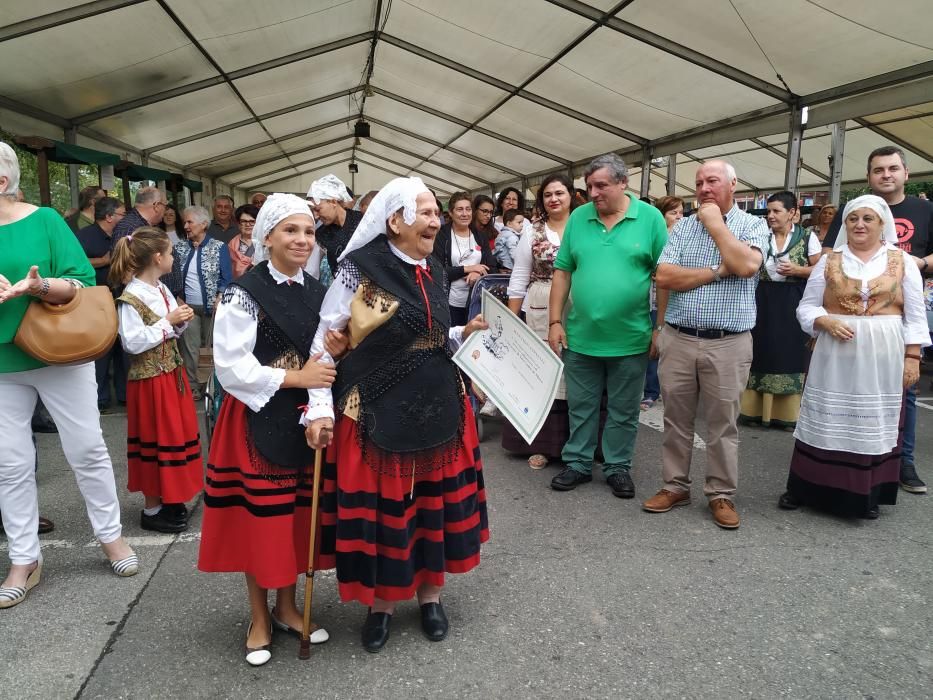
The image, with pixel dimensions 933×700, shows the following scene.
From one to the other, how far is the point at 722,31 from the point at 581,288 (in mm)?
4261

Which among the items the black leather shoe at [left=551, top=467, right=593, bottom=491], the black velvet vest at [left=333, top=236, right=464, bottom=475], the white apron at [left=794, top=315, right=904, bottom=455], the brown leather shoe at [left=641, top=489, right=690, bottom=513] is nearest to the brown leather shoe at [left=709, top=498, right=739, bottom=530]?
the brown leather shoe at [left=641, top=489, right=690, bottom=513]

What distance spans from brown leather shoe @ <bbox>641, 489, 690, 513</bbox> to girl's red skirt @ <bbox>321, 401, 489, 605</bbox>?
163cm


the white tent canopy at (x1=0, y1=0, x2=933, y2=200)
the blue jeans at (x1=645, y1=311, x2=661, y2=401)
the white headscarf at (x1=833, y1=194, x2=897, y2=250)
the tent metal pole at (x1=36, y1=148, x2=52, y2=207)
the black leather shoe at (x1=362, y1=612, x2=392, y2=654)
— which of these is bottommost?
the black leather shoe at (x1=362, y1=612, x2=392, y2=654)

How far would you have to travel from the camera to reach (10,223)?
105 inches

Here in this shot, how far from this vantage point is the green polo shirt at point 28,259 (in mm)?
2643

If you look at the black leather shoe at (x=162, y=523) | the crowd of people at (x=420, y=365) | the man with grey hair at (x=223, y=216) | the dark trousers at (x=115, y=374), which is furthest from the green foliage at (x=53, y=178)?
the black leather shoe at (x=162, y=523)

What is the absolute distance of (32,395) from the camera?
2.85 m

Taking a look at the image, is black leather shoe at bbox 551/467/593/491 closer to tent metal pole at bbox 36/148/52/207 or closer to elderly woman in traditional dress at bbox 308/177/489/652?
elderly woman in traditional dress at bbox 308/177/489/652

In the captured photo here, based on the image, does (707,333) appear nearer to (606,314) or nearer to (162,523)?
(606,314)

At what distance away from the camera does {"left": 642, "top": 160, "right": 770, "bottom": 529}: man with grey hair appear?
348 cm

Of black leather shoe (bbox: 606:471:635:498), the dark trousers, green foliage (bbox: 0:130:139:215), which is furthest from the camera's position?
green foliage (bbox: 0:130:139:215)

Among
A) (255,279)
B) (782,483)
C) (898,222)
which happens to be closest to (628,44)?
(898,222)

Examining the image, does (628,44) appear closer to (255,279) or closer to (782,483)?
(782,483)

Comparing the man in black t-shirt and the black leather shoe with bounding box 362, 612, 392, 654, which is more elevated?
the man in black t-shirt
